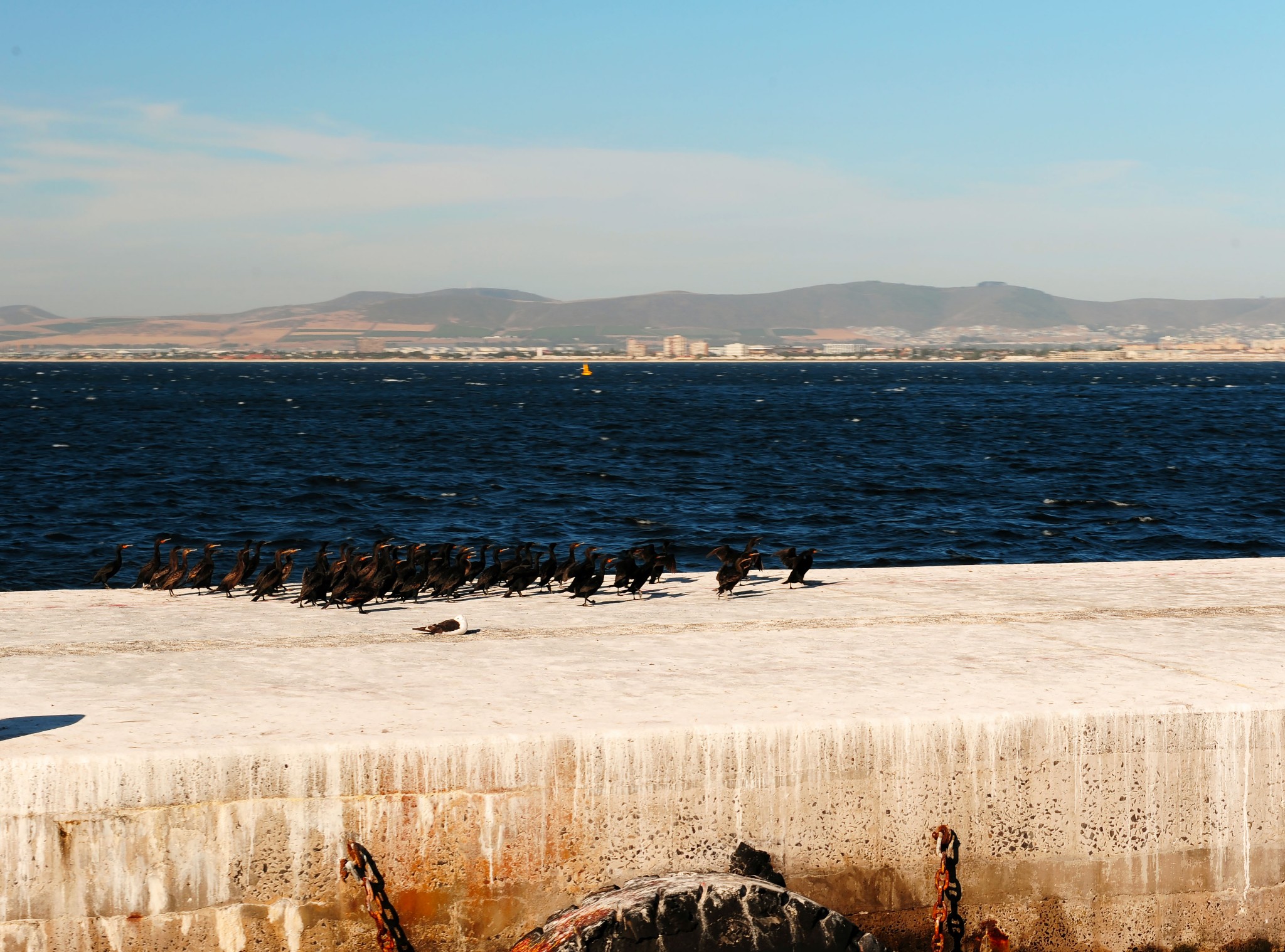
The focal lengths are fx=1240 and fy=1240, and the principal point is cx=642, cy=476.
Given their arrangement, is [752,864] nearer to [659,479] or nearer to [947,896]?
[947,896]

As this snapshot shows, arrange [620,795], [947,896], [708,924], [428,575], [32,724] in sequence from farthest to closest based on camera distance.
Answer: [428,575] → [32,724] → [947,896] → [620,795] → [708,924]

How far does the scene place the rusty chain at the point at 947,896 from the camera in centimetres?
894

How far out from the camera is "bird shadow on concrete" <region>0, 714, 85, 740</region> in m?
9.18

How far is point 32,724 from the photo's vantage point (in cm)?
942

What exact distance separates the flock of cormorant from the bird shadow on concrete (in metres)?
5.89

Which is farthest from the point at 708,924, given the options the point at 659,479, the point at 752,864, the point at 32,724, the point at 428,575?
the point at 659,479

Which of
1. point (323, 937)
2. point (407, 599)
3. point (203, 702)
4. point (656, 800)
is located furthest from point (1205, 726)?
point (407, 599)

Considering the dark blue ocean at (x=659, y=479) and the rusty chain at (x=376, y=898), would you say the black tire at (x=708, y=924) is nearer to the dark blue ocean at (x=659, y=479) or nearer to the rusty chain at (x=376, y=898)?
the rusty chain at (x=376, y=898)

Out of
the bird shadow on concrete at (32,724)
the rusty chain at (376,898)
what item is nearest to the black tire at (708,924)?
the rusty chain at (376,898)

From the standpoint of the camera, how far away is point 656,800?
8.96 meters

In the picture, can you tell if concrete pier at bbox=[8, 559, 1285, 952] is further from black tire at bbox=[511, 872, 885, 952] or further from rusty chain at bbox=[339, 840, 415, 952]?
black tire at bbox=[511, 872, 885, 952]

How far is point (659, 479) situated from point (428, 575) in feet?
A: 123

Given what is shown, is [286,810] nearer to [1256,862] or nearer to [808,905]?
[808,905]

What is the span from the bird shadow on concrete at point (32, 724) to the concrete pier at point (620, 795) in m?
0.04
